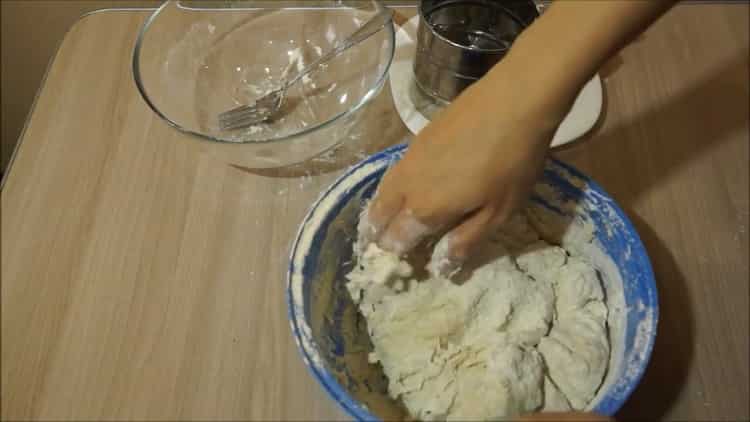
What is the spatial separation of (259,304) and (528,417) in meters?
0.31

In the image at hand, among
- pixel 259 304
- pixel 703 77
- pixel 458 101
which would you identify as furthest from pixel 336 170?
pixel 703 77

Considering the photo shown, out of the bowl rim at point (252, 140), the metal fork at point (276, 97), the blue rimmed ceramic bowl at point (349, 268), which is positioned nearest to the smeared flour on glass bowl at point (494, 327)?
the blue rimmed ceramic bowl at point (349, 268)

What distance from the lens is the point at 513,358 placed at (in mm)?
533

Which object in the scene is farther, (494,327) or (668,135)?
(668,135)

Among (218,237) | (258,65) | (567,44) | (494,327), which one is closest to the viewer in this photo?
(567,44)

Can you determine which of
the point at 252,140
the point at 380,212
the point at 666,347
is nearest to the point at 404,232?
the point at 380,212

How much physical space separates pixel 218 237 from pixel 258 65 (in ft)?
0.94

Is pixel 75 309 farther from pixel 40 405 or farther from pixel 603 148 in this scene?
pixel 603 148

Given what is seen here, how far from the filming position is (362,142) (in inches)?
30.1

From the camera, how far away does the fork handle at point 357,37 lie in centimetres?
76

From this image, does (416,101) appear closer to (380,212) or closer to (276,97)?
(276,97)

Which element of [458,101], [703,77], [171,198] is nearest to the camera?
[458,101]

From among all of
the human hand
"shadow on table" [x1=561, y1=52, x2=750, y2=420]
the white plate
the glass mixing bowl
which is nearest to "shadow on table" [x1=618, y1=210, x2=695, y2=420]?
"shadow on table" [x1=561, y1=52, x2=750, y2=420]

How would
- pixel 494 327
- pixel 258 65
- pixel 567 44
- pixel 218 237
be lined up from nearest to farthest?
pixel 567 44 < pixel 494 327 < pixel 218 237 < pixel 258 65
